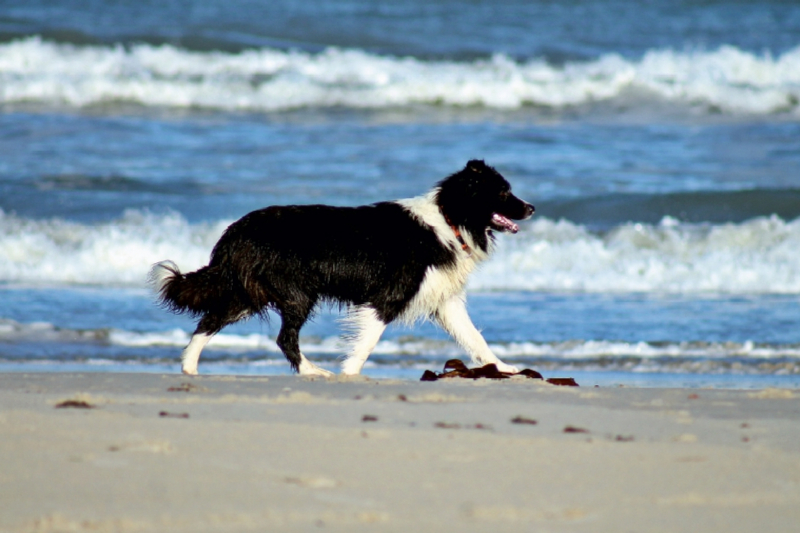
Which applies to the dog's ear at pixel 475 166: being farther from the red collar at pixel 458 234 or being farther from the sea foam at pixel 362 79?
the sea foam at pixel 362 79

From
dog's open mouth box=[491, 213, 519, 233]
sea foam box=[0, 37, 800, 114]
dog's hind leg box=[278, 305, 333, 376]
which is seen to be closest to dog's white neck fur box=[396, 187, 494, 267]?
dog's open mouth box=[491, 213, 519, 233]

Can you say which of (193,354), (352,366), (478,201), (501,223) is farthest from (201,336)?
(501,223)

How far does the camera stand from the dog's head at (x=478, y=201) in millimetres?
6551

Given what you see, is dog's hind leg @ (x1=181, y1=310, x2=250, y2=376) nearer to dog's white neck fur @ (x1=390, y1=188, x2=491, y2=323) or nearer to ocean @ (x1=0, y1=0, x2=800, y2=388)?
ocean @ (x1=0, y1=0, x2=800, y2=388)

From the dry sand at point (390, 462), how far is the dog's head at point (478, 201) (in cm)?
180

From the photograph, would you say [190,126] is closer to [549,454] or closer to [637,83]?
[637,83]

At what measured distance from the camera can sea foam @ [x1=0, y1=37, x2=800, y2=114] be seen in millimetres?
21141

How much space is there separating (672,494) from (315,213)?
11.4 feet

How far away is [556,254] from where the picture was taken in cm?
1172

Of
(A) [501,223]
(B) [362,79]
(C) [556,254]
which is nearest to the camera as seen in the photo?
(A) [501,223]

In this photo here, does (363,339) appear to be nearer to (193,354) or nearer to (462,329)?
(462,329)

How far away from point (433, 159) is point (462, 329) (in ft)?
34.5

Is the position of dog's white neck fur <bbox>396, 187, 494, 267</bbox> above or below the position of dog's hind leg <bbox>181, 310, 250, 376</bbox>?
above

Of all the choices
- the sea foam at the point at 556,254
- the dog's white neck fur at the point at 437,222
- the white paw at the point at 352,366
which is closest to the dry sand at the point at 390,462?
the white paw at the point at 352,366
